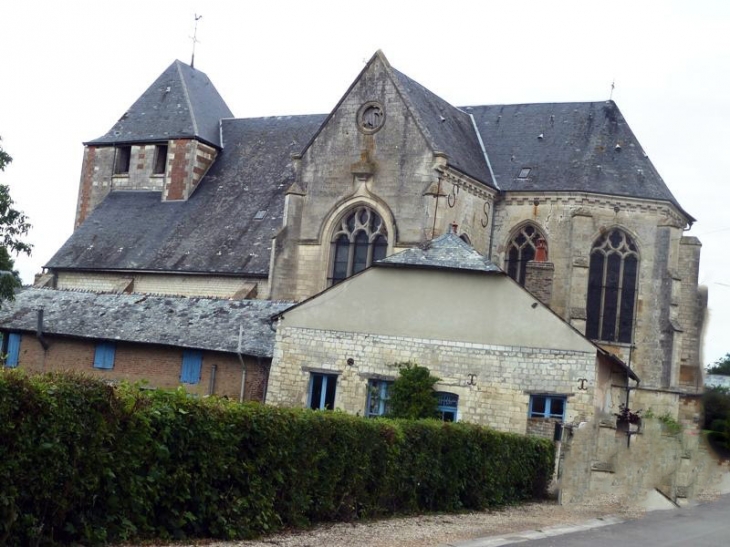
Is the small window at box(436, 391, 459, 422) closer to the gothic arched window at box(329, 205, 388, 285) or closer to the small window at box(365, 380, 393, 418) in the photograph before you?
the small window at box(365, 380, 393, 418)

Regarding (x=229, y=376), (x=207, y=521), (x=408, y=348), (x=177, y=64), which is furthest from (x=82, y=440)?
(x=177, y=64)

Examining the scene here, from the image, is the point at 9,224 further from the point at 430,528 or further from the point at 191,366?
the point at 430,528

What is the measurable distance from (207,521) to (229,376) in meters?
15.2

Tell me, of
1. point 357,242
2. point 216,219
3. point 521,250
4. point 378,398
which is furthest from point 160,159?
point 378,398

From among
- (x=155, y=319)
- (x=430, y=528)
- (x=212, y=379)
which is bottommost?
(x=430, y=528)

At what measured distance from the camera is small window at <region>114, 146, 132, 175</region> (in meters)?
43.9

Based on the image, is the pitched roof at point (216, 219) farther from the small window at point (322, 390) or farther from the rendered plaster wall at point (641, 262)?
the small window at point (322, 390)

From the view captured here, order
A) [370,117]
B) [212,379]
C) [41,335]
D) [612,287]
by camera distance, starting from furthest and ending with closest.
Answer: [612,287], [370,117], [41,335], [212,379]

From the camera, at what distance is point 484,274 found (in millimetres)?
22672

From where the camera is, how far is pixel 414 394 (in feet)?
72.0

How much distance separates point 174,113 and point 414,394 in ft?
81.3

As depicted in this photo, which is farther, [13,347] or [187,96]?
[187,96]

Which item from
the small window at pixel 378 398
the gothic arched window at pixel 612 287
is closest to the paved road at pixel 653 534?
the small window at pixel 378 398

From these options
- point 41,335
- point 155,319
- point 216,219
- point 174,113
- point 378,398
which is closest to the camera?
point 378,398
